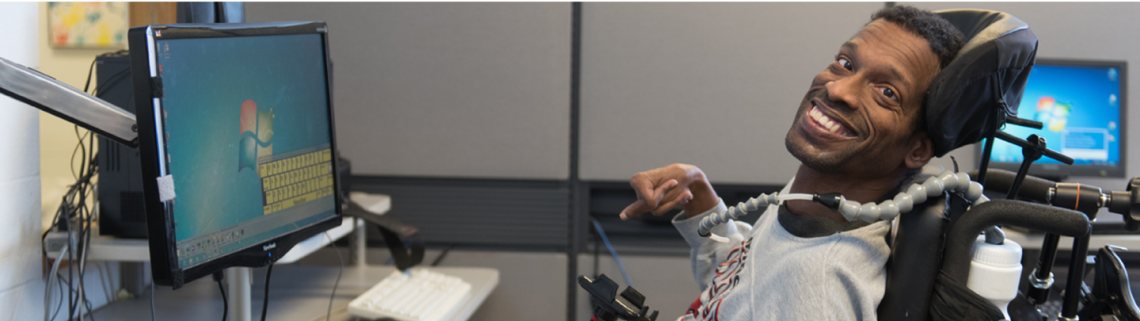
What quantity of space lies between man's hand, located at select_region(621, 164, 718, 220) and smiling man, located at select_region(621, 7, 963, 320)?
0.12 meters

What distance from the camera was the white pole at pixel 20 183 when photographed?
83 cm

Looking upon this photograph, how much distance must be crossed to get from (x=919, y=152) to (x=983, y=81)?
106 mm

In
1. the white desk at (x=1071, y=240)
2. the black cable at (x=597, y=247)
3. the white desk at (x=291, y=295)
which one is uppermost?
the white desk at (x=1071, y=240)

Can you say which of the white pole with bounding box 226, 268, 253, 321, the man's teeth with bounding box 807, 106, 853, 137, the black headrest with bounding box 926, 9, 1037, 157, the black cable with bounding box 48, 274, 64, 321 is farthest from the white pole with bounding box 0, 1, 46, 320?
the black headrest with bounding box 926, 9, 1037, 157

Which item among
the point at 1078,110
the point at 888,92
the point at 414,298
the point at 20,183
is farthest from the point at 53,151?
the point at 1078,110

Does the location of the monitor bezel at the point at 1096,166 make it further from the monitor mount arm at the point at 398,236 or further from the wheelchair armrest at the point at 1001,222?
the monitor mount arm at the point at 398,236

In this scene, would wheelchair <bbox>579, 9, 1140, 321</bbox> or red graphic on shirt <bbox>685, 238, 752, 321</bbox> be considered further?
red graphic on shirt <bbox>685, 238, 752, 321</bbox>

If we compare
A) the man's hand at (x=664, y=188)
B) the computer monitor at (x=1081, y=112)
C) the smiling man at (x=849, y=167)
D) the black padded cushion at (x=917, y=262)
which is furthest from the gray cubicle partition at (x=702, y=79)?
the black padded cushion at (x=917, y=262)

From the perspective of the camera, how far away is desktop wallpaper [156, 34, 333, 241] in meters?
0.67

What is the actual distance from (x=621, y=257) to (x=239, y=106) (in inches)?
38.8

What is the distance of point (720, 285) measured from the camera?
2.49 ft

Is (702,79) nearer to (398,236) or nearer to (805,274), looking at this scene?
(398,236)

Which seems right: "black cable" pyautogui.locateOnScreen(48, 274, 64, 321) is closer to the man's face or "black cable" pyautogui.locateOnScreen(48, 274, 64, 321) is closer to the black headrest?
the man's face

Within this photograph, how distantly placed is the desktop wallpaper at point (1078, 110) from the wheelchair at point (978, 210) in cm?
104
